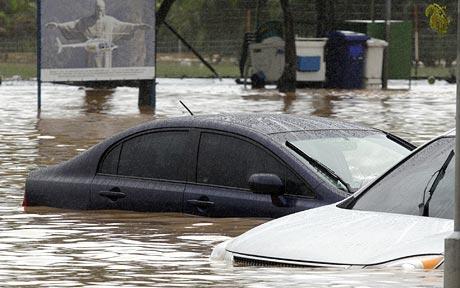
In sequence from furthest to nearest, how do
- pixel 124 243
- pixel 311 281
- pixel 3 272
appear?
pixel 124 243 → pixel 3 272 → pixel 311 281

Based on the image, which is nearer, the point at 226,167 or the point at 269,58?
the point at 226,167

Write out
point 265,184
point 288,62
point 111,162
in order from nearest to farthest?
point 265,184 < point 111,162 < point 288,62

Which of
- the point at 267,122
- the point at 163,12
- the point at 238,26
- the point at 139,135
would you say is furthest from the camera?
the point at 238,26

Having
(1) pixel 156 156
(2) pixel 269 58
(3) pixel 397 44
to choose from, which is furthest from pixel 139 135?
(3) pixel 397 44

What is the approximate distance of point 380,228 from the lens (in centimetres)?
869

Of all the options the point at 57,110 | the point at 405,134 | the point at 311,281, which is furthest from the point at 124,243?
the point at 57,110

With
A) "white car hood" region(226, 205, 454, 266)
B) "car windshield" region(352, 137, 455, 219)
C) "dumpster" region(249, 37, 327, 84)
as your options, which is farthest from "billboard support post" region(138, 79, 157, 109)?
"white car hood" region(226, 205, 454, 266)

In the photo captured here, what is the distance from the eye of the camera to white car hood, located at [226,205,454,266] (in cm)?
839

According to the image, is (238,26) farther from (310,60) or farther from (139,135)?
(139,135)

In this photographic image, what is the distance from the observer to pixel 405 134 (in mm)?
25109

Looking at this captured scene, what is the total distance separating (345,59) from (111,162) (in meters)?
30.3

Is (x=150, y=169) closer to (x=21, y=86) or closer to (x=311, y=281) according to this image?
(x=311, y=281)

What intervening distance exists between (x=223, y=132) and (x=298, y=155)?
2.37ft

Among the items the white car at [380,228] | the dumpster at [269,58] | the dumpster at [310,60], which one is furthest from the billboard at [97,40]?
the white car at [380,228]
